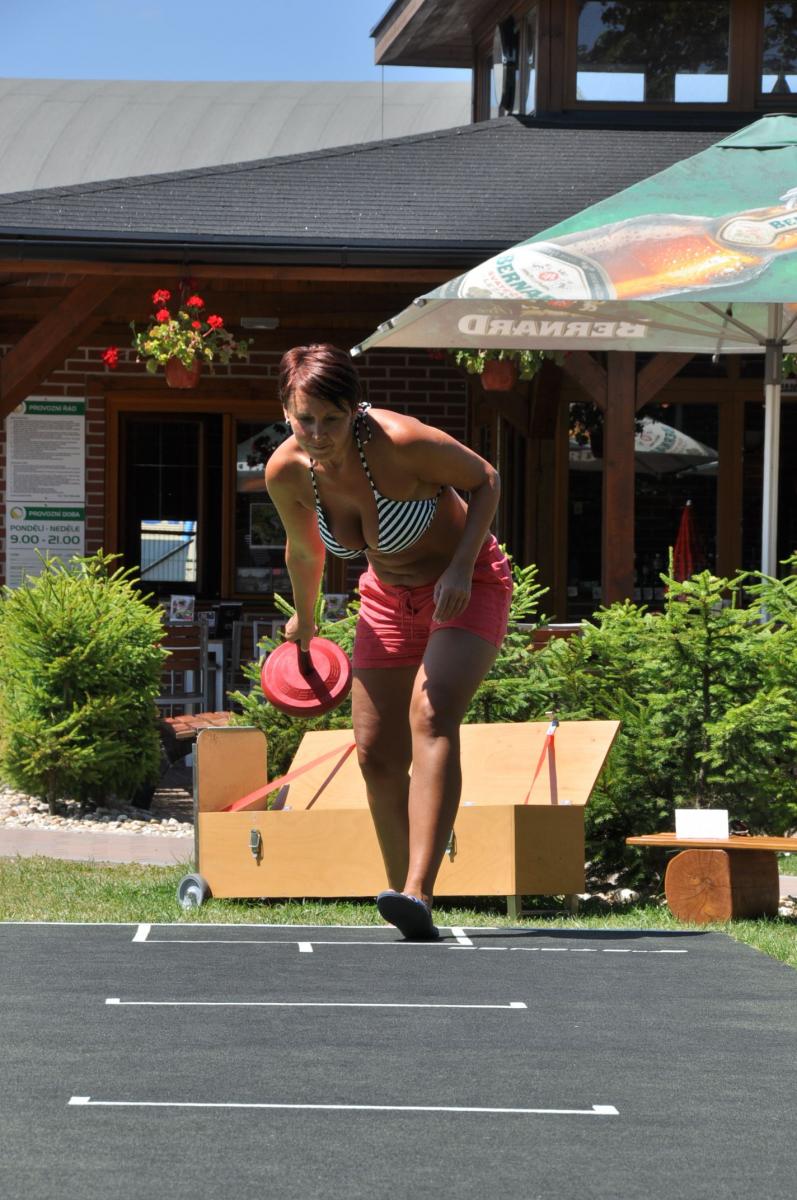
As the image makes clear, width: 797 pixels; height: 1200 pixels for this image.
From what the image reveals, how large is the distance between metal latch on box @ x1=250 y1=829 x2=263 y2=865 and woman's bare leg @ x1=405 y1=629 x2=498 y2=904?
55.7 inches

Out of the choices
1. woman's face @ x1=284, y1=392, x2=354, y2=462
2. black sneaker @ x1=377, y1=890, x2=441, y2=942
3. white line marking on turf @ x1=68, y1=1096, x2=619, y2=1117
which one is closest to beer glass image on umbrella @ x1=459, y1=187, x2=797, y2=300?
woman's face @ x1=284, y1=392, x2=354, y2=462

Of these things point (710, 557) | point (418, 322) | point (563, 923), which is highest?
point (418, 322)

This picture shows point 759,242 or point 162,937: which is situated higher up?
point 759,242

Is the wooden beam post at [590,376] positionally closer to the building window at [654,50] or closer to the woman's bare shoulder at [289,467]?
the building window at [654,50]

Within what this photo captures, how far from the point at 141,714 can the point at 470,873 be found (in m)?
3.62

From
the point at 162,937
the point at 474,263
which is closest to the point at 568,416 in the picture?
the point at 474,263

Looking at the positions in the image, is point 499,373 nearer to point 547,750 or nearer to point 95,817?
point 95,817

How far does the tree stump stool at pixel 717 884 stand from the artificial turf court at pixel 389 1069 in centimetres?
110

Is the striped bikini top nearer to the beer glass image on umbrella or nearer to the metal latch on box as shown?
the metal latch on box

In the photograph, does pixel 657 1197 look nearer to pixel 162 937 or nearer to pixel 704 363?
pixel 162 937

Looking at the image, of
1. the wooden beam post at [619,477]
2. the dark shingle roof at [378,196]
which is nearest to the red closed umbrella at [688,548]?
the wooden beam post at [619,477]

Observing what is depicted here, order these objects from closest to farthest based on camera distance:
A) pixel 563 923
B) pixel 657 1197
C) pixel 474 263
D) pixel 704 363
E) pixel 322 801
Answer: pixel 657 1197 < pixel 563 923 < pixel 322 801 < pixel 474 263 < pixel 704 363

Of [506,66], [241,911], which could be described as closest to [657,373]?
[506,66]

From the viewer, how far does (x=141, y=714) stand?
9.27 meters
